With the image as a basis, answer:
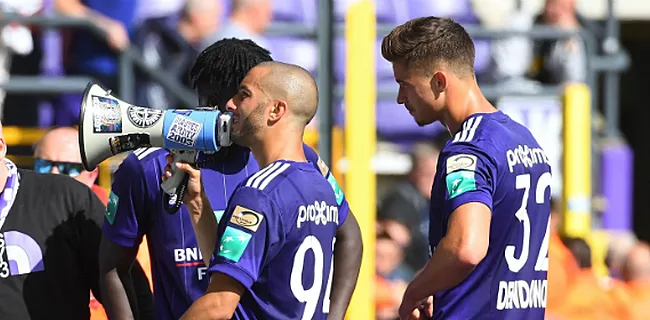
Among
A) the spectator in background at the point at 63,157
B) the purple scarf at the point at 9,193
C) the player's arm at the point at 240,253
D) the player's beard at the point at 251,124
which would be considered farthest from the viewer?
the spectator in background at the point at 63,157

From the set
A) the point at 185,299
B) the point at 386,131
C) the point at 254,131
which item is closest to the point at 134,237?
the point at 185,299

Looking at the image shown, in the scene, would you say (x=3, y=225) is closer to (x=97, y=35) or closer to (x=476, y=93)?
(x=476, y=93)

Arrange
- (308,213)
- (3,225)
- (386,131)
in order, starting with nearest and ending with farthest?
(308,213)
(3,225)
(386,131)

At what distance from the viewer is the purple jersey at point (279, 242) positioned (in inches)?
134

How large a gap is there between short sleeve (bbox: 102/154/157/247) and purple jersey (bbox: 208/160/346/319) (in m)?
0.55

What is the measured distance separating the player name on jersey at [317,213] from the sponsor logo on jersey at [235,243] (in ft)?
0.58

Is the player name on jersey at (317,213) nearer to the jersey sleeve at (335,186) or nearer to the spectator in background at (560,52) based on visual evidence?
the jersey sleeve at (335,186)

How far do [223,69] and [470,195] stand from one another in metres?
0.96

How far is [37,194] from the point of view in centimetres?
409

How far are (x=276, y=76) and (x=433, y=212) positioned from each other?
0.67m

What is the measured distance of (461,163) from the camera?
367cm

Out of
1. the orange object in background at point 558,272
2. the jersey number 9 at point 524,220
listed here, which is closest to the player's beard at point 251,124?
the jersey number 9 at point 524,220

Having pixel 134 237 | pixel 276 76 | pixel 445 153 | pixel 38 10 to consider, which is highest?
pixel 38 10

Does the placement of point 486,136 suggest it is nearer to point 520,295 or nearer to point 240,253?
point 520,295
